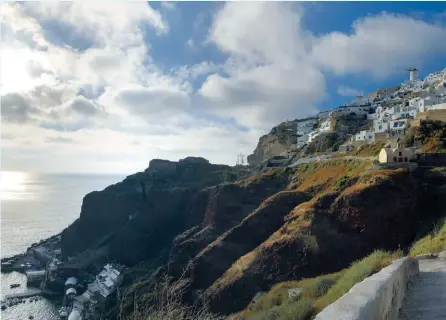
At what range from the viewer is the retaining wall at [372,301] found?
3.93 meters

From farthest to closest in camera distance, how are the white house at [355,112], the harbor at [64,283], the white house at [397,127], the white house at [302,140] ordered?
the white house at [302,140], the white house at [355,112], the white house at [397,127], the harbor at [64,283]

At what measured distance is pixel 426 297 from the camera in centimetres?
713

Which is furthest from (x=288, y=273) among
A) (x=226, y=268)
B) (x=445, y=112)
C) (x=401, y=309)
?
(x=445, y=112)

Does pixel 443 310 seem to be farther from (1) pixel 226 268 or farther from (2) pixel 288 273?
(1) pixel 226 268

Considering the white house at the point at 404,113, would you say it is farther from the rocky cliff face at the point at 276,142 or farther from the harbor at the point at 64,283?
the harbor at the point at 64,283

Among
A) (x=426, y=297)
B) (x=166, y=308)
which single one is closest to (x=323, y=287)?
(x=426, y=297)

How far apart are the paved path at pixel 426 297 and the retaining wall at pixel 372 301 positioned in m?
0.20

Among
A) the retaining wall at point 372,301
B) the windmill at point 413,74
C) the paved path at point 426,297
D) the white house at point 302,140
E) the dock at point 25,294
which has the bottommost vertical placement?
the dock at point 25,294

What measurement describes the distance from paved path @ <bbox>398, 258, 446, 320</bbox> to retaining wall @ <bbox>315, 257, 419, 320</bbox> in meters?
0.20

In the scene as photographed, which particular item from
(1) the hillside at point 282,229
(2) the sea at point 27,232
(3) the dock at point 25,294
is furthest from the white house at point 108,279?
(3) the dock at point 25,294

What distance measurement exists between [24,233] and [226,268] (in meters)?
91.2

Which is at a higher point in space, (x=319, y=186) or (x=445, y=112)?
(x=445, y=112)

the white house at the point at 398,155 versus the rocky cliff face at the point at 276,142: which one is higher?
the rocky cliff face at the point at 276,142

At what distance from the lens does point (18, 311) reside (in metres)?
50.1
